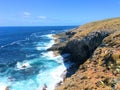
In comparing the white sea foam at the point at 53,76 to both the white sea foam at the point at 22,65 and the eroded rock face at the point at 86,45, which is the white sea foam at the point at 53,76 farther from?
the white sea foam at the point at 22,65

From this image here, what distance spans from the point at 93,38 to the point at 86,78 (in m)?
36.2

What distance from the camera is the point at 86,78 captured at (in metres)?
29.9

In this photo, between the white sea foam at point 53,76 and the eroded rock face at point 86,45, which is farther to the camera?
the eroded rock face at point 86,45

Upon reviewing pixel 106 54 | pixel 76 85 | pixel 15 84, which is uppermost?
pixel 106 54

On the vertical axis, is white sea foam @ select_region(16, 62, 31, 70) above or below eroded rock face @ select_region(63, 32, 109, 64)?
below

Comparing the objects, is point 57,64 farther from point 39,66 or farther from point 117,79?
point 117,79

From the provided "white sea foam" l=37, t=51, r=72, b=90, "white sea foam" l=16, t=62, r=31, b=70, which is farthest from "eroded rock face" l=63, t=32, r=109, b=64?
"white sea foam" l=16, t=62, r=31, b=70

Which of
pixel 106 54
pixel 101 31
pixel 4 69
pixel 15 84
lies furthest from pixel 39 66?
pixel 106 54

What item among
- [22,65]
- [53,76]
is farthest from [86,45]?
[22,65]

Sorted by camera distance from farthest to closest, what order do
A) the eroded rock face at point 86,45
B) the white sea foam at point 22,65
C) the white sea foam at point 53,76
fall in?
the white sea foam at point 22,65 < the eroded rock face at point 86,45 < the white sea foam at point 53,76

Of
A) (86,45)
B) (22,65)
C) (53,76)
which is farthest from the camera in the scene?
(22,65)

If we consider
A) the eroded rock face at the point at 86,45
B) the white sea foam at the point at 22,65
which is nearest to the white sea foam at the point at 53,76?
the eroded rock face at the point at 86,45

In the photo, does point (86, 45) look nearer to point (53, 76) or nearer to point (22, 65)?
point (53, 76)

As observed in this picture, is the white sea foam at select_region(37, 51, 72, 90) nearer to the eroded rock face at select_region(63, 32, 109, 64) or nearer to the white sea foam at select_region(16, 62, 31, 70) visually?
the eroded rock face at select_region(63, 32, 109, 64)
